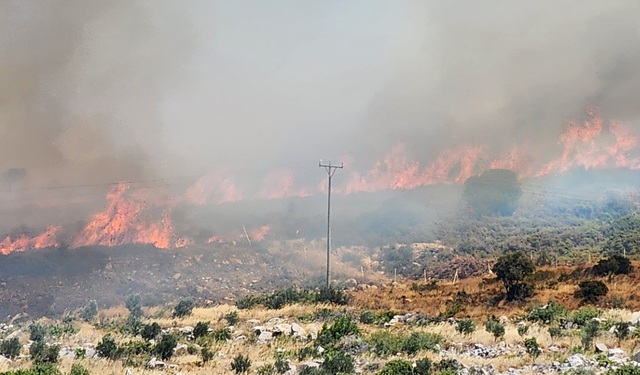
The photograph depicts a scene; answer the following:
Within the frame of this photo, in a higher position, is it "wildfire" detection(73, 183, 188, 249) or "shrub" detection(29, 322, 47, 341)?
"wildfire" detection(73, 183, 188, 249)

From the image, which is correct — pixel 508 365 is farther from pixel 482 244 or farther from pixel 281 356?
pixel 482 244

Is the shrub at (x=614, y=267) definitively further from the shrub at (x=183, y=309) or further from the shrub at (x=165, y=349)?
the shrub at (x=165, y=349)

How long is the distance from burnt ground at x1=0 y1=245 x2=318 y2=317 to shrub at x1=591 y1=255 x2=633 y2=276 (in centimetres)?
2922

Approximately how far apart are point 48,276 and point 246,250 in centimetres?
2237

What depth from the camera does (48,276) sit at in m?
52.5

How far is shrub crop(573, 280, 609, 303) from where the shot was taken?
29.1 meters

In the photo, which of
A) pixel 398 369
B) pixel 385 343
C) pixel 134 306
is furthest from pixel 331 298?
pixel 398 369

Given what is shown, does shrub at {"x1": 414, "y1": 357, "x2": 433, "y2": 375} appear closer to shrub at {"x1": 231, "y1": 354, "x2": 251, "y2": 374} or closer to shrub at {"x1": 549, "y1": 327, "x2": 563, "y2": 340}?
shrub at {"x1": 231, "y1": 354, "x2": 251, "y2": 374}

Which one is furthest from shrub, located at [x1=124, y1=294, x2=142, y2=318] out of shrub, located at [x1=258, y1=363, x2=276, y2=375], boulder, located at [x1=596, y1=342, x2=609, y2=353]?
boulder, located at [x1=596, y1=342, x2=609, y2=353]

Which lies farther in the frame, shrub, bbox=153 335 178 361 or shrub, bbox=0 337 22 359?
shrub, bbox=153 335 178 361

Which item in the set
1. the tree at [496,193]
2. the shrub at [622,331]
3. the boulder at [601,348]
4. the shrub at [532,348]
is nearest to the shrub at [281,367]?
the shrub at [532,348]

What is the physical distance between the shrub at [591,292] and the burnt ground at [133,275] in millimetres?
29845

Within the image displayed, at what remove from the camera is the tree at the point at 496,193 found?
276 feet

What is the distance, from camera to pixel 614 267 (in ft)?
122
